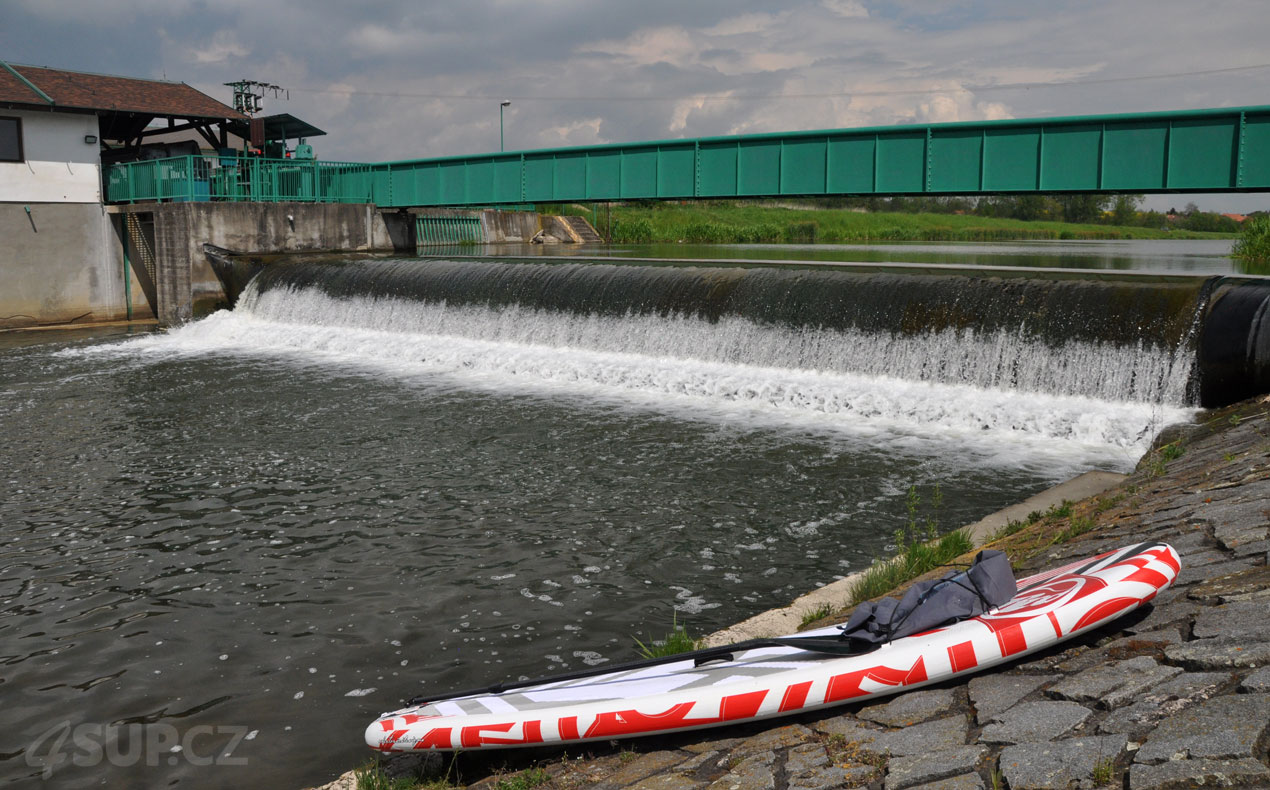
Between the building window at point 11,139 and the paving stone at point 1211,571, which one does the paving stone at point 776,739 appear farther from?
the building window at point 11,139

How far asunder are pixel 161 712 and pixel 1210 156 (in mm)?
18959

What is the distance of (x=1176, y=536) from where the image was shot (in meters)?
5.66

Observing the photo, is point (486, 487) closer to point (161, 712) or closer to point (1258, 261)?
point (161, 712)

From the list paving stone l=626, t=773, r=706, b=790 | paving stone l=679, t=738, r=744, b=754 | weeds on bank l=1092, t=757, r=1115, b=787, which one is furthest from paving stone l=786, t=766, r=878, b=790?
weeds on bank l=1092, t=757, r=1115, b=787

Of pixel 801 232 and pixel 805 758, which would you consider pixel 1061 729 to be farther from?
pixel 801 232

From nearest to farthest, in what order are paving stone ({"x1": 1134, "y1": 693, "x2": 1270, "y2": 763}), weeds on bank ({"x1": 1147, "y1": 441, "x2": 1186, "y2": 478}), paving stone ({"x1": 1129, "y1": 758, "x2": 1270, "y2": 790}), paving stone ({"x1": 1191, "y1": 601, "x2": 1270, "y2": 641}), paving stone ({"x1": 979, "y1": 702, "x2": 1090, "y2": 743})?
paving stone ({"x1": 1129, "y1": 758, "x2": 1270, "y2": 790}), paving stone ({"x1": 1134, "y1": 693, "x2": 1270, "y2": 763}), paving stone ({"x1": 979, "y1": 702, "x2": 1090, "y2": 743}), paving stone ({"x1": 1191, "y1": 601, "x2": 1270, "y2": 641}), weeds on bank ({"x1": 1147, "y1": 441, "x2": 1186, "y2": 478})

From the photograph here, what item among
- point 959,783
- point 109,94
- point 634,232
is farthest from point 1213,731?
point 634,232

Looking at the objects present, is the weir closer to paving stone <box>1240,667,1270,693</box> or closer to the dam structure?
the dam structure

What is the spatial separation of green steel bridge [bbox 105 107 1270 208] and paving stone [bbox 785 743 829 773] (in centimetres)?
1750

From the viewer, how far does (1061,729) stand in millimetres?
3604

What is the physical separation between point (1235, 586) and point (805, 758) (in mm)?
2282

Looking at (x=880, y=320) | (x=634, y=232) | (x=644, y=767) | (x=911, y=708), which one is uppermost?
(x=634, y=232)

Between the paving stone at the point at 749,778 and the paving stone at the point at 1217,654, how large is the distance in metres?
1.72

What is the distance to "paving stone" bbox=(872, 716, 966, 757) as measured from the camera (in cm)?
373
